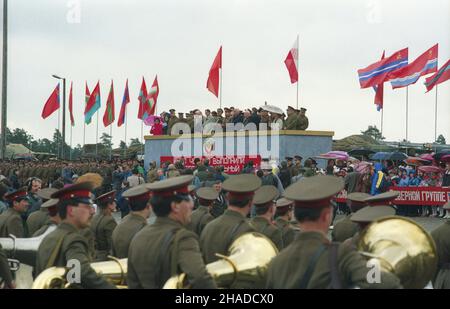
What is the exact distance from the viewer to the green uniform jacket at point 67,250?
19.4 feet

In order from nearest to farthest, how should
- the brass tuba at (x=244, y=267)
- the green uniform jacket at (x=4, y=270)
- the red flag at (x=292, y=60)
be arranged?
the brass tuba at (x=244, y=267) → the green uniform jacket at (x=4, y=270) → the red flag at (x=292, y=60)

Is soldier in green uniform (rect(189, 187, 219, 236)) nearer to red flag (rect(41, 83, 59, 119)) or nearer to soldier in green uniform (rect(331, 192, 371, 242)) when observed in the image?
soldier in green uniform (rect(331, 192, 371, 242))

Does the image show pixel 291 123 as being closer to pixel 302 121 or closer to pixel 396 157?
pixel 302 121

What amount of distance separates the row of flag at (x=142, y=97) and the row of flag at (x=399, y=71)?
101 inches

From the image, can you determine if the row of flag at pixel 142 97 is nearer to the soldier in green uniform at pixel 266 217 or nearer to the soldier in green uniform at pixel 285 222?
the soldier in green uniform at pixel 285 222

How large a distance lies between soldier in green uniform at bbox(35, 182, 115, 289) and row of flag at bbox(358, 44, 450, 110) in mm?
22819

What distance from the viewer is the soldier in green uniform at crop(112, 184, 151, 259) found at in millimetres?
7754

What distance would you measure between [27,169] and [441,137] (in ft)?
209

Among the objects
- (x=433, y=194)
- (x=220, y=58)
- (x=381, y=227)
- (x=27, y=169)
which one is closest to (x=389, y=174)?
(x=433, y=194)

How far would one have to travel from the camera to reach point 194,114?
94.0 feet

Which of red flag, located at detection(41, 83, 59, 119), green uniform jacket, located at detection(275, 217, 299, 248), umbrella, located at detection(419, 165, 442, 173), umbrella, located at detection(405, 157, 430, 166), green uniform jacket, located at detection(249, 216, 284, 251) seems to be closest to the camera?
green uniform jacket, located at detection(249, 216, 284, 251)

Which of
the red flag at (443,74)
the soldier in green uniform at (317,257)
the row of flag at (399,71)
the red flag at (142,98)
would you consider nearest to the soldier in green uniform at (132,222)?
the soldier in green uniform at (317,257)

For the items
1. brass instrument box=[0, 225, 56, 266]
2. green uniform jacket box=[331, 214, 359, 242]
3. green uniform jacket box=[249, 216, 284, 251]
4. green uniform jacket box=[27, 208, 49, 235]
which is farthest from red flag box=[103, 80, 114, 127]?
green uniform jacket box=[249, 216, 284, 251]
